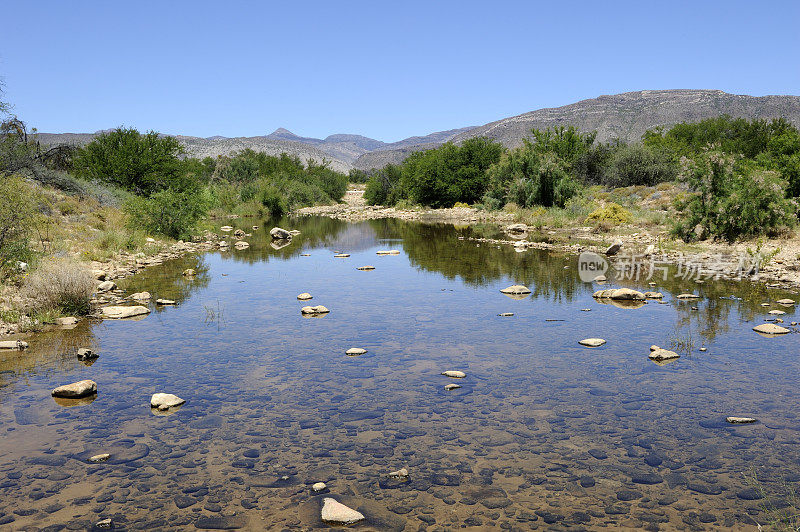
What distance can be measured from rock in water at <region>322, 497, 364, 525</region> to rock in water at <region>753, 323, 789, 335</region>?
28.4ft

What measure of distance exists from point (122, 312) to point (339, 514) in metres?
8.96

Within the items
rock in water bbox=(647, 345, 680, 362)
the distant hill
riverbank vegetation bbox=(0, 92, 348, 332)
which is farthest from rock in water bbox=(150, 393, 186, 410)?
the distant hill

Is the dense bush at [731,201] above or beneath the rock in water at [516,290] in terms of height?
above

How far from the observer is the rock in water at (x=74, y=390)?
7223mm

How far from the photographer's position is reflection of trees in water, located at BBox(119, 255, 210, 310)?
14.2 m

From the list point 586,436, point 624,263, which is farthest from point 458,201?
point 586,436

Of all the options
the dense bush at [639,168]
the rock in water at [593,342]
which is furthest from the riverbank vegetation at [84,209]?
the dense bush at [639,168]

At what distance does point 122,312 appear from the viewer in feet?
38.3

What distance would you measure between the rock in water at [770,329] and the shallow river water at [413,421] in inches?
10.0

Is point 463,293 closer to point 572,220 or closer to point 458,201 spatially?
point 572,220

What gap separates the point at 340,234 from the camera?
31938 millimetres

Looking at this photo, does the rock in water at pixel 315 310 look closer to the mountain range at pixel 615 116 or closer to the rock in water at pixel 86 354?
the rock in water at pixel 86 354

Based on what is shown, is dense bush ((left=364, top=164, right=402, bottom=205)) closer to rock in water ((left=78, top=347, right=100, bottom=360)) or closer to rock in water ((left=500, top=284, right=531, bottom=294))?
rock in water ((left=500, top=284, right=531, bottom=294))

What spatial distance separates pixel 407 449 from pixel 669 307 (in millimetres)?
8511
